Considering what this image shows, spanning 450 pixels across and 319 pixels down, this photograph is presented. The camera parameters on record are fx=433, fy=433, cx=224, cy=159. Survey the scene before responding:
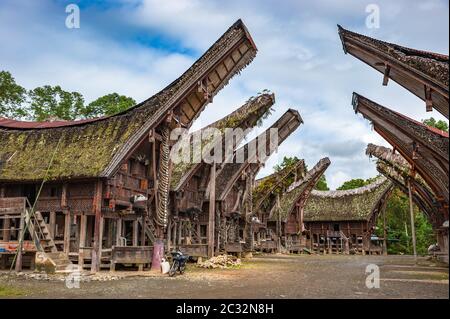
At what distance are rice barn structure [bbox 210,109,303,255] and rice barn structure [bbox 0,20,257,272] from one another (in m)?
8.37

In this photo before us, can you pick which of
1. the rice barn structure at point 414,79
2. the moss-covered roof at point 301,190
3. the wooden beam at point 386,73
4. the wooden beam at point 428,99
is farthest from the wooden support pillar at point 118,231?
the moss-covered roof at point 301,190

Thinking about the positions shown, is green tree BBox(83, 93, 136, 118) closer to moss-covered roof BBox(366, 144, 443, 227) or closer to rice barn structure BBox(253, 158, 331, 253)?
rice barn structure BBox(253, 158, 331, 253)

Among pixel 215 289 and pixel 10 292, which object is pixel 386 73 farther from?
pixel 10 292

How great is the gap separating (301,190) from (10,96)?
2812 cm

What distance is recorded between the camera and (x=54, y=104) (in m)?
37.7

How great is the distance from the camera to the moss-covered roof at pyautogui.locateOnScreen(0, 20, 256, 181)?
55.5 ft

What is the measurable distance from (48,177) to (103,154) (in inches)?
93.4

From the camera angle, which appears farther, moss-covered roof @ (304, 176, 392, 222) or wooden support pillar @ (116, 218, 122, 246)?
moss-covered roof @ (304, 176, 392, 222)

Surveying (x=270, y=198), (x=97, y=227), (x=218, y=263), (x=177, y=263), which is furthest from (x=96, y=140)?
(x=270, y=198)

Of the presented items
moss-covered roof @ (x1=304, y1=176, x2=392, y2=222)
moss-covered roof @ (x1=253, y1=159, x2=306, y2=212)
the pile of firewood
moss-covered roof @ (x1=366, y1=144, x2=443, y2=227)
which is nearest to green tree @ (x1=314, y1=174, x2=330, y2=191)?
moss-covered roof @ (x1=304, y1=176, x2=392, y2=222)

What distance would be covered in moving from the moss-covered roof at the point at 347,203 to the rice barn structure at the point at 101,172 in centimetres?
3132

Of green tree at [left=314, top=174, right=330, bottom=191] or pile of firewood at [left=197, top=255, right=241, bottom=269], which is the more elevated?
green tree at [left=314, top=174, right=330, bottom=191]
